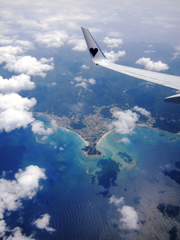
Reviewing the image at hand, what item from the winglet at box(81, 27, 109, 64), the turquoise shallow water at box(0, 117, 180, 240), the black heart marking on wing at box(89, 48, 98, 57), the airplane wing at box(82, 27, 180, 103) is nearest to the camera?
the airplane wing at box(82, 27, 180, 103)

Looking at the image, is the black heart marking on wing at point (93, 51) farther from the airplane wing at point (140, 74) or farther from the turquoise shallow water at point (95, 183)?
the turquoise shallow water at point (95, 183)

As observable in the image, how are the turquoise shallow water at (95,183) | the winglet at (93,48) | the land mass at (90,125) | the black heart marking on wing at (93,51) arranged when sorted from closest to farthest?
the winglet at (93,48) → the black heart marking on wing at (93,51) → the turquoise shallow water at (95,183) → the land mass at (90,125)

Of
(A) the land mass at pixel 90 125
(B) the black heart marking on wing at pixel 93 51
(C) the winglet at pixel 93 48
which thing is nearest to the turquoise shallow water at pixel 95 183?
(A) the land mass at pixel 90 125

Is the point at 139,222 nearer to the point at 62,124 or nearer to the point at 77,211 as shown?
the point at 77,211

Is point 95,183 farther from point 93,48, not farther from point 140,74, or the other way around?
point 93,48

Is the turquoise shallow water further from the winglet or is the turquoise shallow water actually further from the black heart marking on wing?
the black heart marking on wing

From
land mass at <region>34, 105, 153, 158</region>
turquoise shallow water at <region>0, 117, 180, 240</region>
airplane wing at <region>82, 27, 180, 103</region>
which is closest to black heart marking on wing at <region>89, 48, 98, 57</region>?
airplane wing at <region>82, 27, 180, 103</region>
